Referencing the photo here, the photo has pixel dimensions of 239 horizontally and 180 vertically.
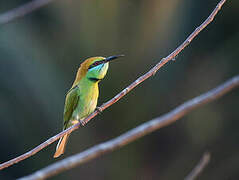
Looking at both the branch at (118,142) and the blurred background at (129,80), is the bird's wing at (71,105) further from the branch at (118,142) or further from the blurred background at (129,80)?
the branch at (118,142)

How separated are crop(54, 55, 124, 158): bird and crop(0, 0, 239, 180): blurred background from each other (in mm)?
1553

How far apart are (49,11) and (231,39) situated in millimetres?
2231

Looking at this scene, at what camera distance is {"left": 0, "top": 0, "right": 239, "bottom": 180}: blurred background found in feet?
14.2

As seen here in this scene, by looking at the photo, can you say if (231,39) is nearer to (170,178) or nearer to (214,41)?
(214,41)

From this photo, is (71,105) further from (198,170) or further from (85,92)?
(198,170)

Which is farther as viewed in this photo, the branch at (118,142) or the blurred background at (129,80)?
the blurred background at (129,80)

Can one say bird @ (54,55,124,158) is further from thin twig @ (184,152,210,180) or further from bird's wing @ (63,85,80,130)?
thin twig @ (184,152,210,180)

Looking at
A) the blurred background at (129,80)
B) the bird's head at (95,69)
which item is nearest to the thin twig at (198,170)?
the bird's head at (95,69)

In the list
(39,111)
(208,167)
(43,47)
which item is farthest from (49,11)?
(208,167)

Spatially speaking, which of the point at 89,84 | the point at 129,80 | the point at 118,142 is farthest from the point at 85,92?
the point at 118,142

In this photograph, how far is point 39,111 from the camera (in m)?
4.50

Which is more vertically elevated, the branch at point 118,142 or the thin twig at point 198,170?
the branch at point 118,142

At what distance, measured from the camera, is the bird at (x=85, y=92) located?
256cm

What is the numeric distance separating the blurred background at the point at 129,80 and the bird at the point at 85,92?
1553mm
